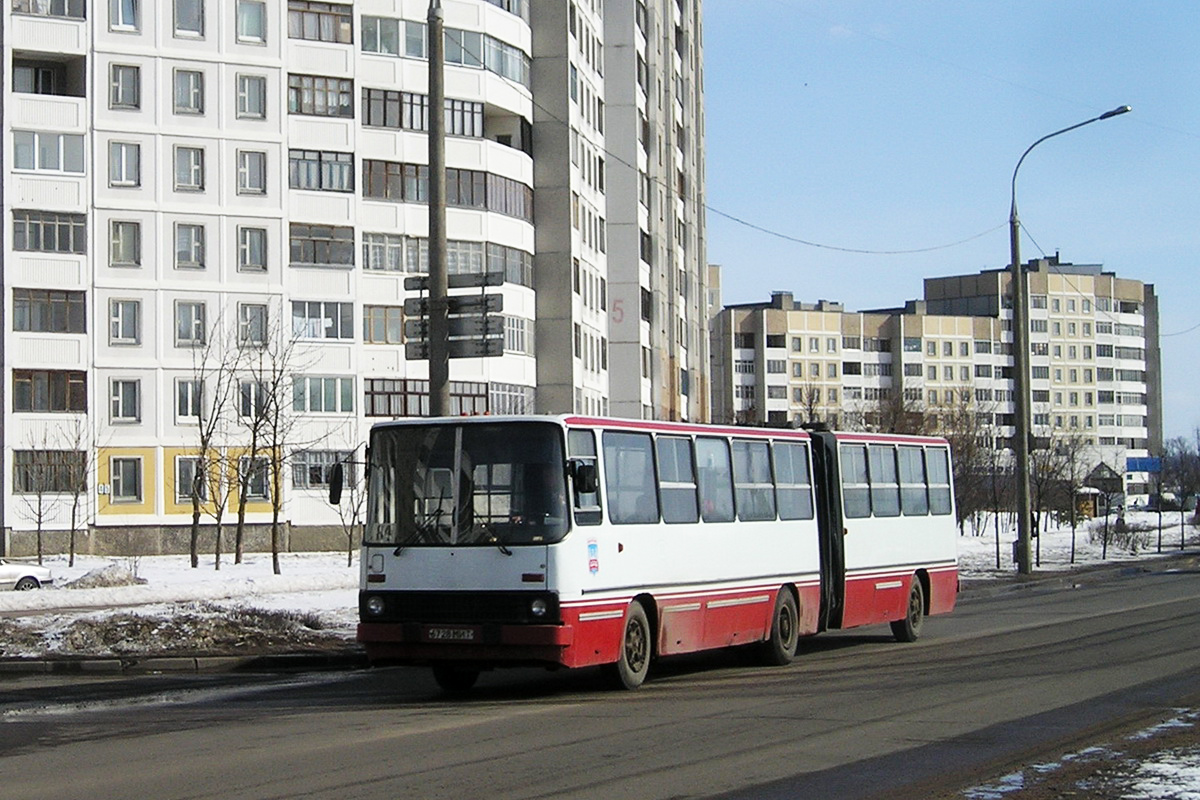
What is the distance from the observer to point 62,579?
40.8 metres

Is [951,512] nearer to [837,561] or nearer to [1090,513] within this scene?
[837,561]

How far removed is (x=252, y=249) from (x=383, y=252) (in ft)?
Answer: 15.5

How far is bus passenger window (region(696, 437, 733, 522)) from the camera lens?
701 inches

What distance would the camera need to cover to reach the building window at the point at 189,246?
57.7 m

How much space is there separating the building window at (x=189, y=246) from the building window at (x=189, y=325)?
1280mm

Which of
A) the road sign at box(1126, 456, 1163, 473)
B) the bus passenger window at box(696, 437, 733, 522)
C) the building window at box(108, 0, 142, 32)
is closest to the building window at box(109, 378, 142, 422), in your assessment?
the building window at box(108, 0, 142, 32)

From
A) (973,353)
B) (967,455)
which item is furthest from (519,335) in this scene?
(973,353)

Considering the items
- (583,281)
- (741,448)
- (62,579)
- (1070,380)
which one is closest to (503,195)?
(583,281)

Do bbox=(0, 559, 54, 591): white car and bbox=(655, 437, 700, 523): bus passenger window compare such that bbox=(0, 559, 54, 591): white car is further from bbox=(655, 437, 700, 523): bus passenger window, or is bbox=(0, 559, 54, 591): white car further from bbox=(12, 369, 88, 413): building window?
bbox=(655, 437, 700, 523): bus passenger window

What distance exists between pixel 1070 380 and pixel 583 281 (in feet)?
389

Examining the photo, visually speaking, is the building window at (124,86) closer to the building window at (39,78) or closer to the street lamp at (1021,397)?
the building window at (39,78)

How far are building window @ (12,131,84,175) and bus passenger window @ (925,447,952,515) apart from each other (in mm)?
39751

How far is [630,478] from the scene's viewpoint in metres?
16.3

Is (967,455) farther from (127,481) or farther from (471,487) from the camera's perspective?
(471,487)
